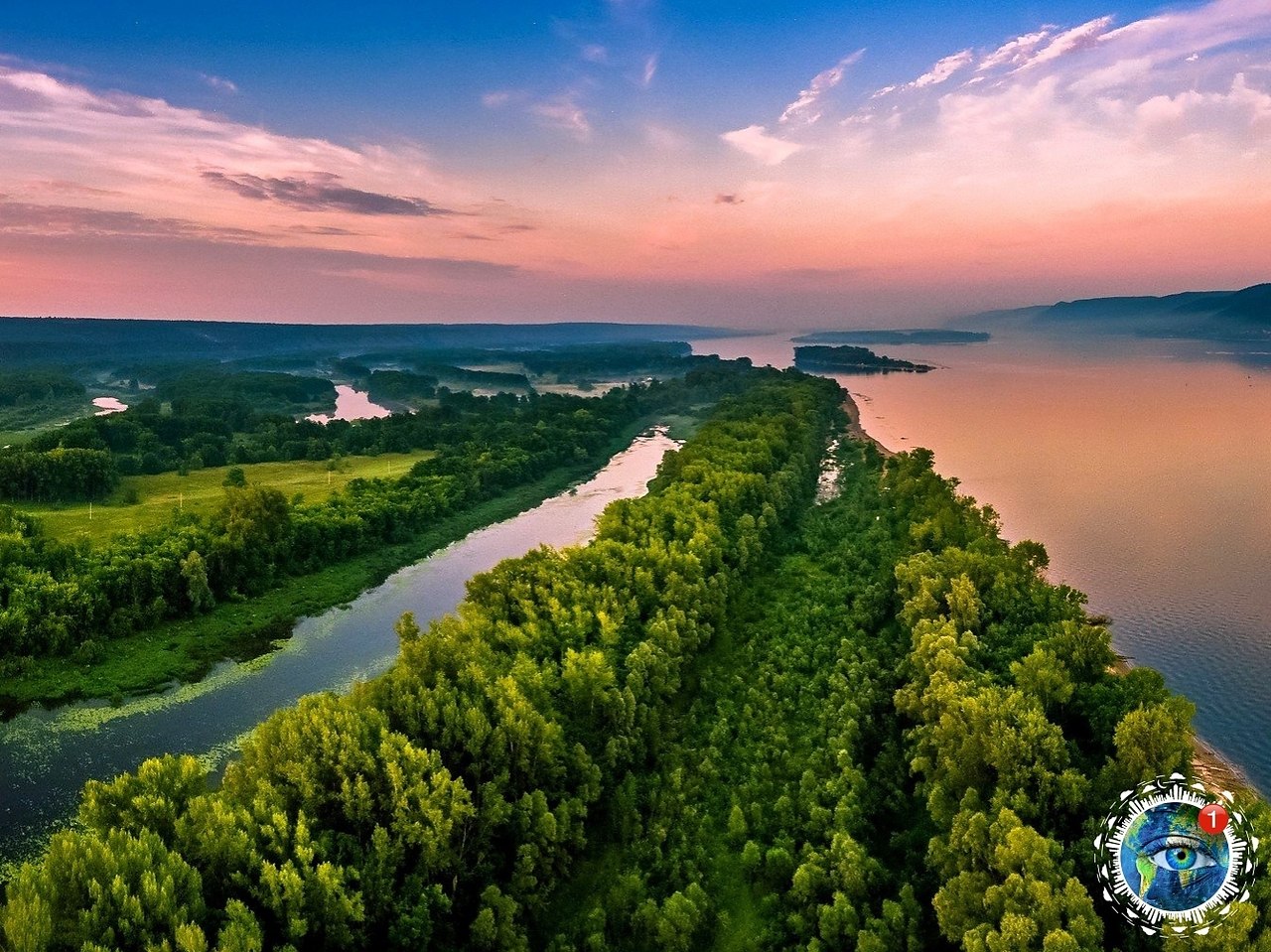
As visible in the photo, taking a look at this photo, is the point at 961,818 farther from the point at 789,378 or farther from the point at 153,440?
the point at 789,378

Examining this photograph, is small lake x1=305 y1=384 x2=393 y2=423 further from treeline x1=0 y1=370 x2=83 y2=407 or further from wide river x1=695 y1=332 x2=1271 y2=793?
wide river x1=695 y1=332 x2=1271 y2=793

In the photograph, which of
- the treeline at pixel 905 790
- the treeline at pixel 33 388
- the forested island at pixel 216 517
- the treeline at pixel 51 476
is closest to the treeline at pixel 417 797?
the treeline at pixel 905 790

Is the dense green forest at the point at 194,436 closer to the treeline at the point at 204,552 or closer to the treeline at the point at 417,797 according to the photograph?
the treeline at the point at 204,552

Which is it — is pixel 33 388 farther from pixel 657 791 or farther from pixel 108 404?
pixel 657 791

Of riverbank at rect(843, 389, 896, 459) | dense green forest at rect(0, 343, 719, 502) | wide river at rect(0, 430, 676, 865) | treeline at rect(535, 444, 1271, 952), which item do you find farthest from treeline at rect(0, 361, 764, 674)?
riverbank at rect(843, 389, 896, 459)

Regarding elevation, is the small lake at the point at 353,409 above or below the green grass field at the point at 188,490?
above

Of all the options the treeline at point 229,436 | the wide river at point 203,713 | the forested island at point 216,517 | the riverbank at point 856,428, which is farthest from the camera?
the riverbank at point 856,428

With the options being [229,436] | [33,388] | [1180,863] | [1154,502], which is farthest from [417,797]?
[33,388]
